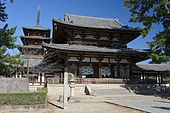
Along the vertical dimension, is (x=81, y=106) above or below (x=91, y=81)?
below

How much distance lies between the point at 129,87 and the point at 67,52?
8.76 m

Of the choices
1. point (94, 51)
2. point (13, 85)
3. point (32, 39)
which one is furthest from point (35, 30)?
point (13, 85)

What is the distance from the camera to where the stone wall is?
650 inches

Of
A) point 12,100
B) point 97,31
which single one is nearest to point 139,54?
point 97,31

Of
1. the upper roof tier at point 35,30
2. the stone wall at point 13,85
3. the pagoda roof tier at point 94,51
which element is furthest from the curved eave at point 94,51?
the upper roof tier at point 35,30

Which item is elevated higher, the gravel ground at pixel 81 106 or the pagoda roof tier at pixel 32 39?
the pagoda roof tier at pixel 32 39

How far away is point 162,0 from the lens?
20.9 m

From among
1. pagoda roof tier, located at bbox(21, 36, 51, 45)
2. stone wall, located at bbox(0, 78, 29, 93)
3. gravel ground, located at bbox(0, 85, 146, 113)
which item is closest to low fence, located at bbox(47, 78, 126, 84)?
gravel ground, located at bbox(0, 85, 146, 113)

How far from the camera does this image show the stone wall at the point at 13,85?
16.5 m

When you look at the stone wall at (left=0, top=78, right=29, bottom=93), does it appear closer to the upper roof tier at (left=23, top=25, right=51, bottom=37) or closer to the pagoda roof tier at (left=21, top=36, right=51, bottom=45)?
the pagoda roof tier at (left=21, top=36, right=51, bottom=45)

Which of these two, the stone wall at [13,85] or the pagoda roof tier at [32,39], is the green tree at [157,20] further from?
the pagoda roof tier at [32,39]

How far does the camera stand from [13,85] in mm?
16688

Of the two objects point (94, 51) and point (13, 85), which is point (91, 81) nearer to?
point (94, 51)

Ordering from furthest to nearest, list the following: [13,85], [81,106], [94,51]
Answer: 1. [94,51]
2. [13,85]
3. [81,106]
